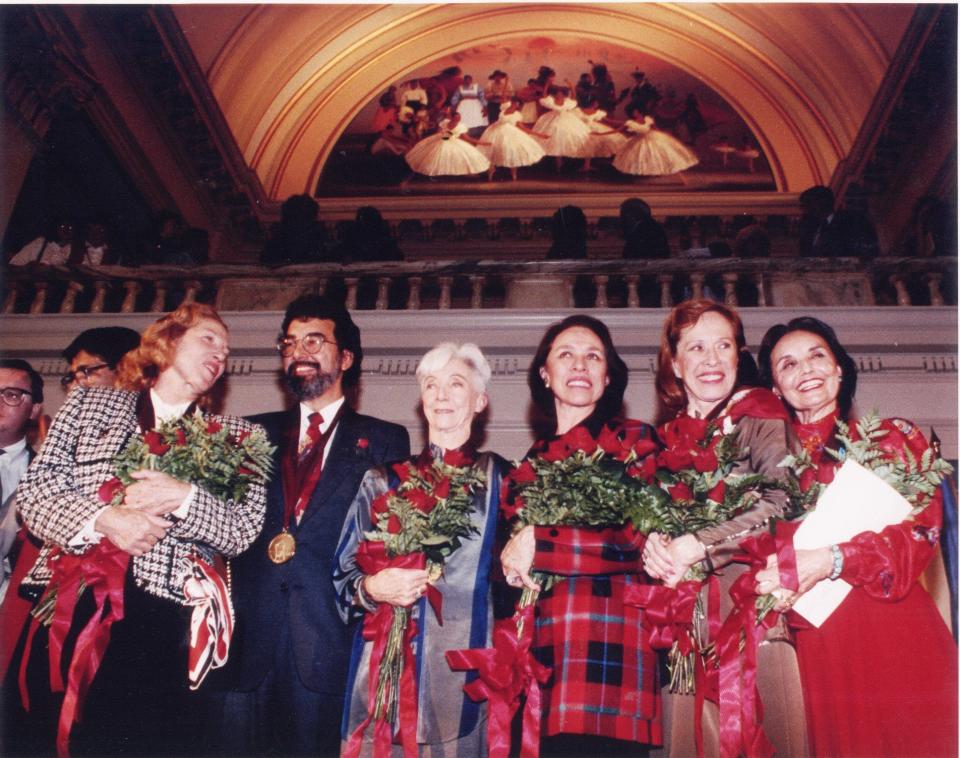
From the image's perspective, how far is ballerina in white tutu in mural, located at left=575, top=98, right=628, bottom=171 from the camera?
381 inches

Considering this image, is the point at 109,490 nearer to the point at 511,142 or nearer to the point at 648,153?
the point at 511,142

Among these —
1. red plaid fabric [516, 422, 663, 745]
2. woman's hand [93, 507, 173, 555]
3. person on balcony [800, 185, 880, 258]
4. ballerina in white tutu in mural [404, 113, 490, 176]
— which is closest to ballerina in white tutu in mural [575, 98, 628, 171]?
ballerina in white tutu in mural [404, 113, 490, 176]

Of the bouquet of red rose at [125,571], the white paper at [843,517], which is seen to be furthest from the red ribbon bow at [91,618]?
the white paper at [843,517]

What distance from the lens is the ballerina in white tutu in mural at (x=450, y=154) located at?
9727mm

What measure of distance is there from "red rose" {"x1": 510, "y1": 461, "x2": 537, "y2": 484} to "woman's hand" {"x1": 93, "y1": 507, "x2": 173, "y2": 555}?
1.28 meters

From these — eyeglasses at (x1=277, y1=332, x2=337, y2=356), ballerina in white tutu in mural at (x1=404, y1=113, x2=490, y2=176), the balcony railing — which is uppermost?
ballerina in white tutu in mural at (x1=404, y1=113, x2=490, y2=176)

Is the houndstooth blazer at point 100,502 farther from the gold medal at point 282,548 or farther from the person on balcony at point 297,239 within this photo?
the person on balcony at point 297,239

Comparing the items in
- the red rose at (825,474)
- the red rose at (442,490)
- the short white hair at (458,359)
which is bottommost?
the red rose at (442,490)

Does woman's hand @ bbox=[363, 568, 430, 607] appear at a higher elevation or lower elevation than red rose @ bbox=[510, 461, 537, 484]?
lower

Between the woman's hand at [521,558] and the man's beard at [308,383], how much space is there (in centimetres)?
122

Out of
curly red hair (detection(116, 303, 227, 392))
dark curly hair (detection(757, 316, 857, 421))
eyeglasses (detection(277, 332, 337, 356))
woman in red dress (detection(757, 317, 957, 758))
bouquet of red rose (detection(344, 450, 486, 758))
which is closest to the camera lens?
woman in red dress (detection(757, 317, 957, 758))

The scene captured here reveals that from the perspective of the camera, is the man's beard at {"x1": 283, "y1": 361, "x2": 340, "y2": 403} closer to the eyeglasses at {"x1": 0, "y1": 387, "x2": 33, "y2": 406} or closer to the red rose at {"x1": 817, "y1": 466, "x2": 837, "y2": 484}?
the eyeglasses at {"x1": 0, "y1": 387, "x2": 33, "y2": 406}

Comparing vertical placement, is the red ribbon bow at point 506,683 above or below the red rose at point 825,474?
below

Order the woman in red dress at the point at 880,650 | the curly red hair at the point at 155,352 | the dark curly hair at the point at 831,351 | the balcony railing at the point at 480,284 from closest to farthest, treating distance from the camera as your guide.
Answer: the woman in red dress at the point at 880,650 < the dark curly hair at the point at 831,351 < the curly red hair at the point at 155,352 < the balcony railing at the point at 480,284
